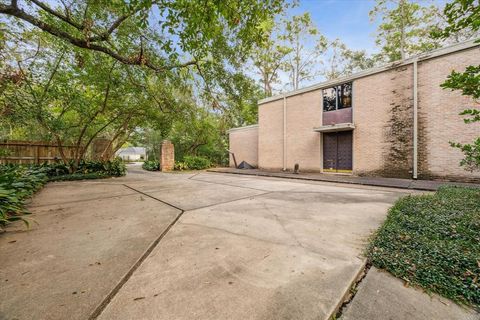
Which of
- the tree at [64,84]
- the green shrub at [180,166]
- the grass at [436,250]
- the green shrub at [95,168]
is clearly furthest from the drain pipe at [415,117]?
the green shrub at [180,166]

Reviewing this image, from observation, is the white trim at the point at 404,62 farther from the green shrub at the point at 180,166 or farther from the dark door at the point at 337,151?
the green shrub at the point at 180,166

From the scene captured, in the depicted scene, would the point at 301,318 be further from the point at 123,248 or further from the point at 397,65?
the point at 397,65

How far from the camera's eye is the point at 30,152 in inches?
349

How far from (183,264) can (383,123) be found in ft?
31.7

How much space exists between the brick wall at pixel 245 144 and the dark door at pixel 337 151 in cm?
561

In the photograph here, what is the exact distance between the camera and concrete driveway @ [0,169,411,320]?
4.01 feet

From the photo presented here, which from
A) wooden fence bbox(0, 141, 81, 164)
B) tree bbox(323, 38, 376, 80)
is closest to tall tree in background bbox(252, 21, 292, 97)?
tree bbox(323, 38, 376, 80)

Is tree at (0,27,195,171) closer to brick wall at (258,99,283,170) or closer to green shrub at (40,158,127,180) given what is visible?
green shrub at (40,158,127,180)

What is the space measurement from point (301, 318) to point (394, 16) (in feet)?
67.3

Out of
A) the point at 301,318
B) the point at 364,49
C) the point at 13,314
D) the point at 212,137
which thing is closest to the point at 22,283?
the point at 13,314

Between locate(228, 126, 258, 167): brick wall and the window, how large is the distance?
5686mm

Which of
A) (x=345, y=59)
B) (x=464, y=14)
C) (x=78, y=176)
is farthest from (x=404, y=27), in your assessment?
(x=78, y=176)

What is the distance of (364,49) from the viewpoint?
675 inches

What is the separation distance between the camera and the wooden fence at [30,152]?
8.33 meters
